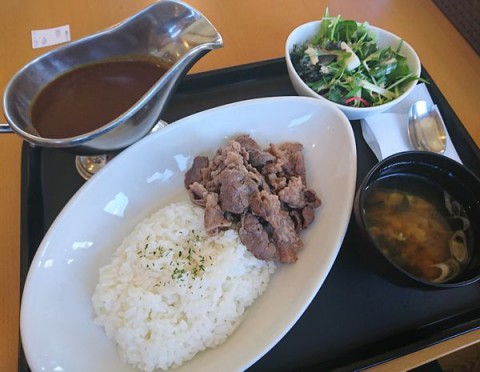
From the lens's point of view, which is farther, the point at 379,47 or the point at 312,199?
the point at 379,47

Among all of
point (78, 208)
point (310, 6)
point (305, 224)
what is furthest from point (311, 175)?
point (310, 6)

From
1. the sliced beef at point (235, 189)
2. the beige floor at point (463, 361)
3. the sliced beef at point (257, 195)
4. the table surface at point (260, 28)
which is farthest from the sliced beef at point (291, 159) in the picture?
the beige floor at point (463, 361)

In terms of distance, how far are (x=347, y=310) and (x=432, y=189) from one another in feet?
1.60

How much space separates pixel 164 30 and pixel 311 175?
78 cm

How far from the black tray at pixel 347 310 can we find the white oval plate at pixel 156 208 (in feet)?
0.37

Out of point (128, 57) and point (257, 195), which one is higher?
point (128, 57)

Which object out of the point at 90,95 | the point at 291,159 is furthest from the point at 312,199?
the point at 90,95

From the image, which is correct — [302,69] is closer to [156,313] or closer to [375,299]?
[375,299]

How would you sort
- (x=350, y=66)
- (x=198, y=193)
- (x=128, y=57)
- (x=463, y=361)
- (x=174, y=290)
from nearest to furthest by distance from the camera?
1. (x=174, y=290)
2. (x=198, y=193)
3. (x=128, y=57)
4. (x=350, y=66)
5. (x=463, y=361)

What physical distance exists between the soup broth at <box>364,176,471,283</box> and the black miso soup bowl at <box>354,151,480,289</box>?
19 millimetres

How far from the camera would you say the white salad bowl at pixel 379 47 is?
1.45m

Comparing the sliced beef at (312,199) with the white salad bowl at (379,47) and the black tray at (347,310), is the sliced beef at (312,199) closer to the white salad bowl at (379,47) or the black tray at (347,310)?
the black tray at (347,310)

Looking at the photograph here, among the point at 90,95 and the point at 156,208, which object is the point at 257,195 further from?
the point at 90,95

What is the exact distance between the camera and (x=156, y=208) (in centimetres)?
138
